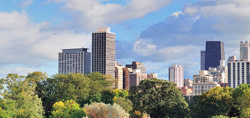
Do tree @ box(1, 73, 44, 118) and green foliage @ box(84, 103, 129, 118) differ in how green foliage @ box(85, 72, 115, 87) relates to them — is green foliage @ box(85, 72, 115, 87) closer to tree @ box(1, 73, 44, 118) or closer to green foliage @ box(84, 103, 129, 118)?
tree @ box(1, 73, 44, 118)

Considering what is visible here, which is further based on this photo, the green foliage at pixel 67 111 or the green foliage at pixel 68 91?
the green foliage at pixel 68 91

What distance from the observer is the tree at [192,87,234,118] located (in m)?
75.5

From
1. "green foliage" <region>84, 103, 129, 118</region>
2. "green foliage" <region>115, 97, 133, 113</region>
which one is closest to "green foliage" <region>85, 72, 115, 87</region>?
"green foliage" <region>115, 97, 133, 113</region>

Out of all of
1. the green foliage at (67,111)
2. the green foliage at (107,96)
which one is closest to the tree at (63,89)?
the green foliage at (107,96)

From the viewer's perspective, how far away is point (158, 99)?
275ft

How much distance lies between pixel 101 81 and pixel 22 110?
132ft

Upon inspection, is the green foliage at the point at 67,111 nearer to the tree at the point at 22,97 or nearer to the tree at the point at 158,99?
the tree at the point at 22,97

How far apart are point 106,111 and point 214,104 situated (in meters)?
20.1

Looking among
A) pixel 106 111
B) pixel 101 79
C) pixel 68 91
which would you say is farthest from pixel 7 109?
pixel 101 79

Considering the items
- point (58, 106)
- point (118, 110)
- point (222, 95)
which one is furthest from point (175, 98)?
point (58, 106)

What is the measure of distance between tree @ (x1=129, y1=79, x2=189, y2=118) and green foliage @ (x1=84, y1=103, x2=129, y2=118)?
42.4ft

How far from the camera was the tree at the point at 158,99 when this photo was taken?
81375 millimetres

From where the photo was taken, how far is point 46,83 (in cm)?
9094

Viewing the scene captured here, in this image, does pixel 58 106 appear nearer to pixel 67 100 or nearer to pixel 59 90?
pixel 67 100
